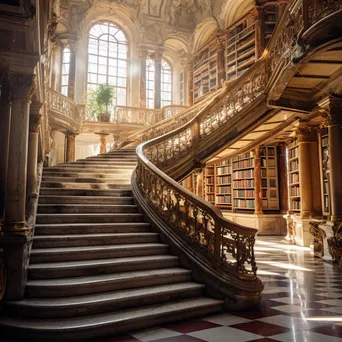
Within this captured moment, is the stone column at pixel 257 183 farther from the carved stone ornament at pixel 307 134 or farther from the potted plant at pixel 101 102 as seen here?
the potted plant at pixel 101 102

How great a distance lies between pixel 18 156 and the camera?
3.55 m

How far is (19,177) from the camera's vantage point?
3.53 metres

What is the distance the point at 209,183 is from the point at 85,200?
836cm

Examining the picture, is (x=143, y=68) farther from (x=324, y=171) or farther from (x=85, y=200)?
(x=85, y=200)

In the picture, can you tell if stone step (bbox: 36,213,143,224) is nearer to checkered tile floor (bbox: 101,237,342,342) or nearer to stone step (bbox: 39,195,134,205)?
stone step (bbox: 39,195,134,205)

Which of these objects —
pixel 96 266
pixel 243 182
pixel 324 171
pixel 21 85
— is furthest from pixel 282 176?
pixel 21 85

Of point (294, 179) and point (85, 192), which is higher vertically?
point (294, 179)

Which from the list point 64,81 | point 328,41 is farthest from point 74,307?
point 64,81

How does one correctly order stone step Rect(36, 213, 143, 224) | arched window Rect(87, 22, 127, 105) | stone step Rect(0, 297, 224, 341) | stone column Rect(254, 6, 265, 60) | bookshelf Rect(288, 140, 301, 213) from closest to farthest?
1. stone step Rect(0, 297, 224, 341)
2. stone step Rect(36, 213, 143, 224)
3. bookshelf Rect(288, 140, 301, 213)
4. stone column Rect(254, 6, 265, 60)
5. arched window Rect(87, 22, 127, 105)

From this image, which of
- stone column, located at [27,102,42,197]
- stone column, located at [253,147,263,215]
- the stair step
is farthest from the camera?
stone column, located at [253,147,263,215]

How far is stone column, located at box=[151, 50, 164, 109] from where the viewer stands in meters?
14.7

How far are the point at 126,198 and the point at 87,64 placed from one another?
10276mm

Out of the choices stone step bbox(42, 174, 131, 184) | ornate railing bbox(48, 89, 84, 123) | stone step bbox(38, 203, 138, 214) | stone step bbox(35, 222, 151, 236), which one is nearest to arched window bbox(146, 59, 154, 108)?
ornate railing bbox(48, 89, 84, 123)

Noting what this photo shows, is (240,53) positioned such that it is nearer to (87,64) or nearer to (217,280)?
(87,64)
